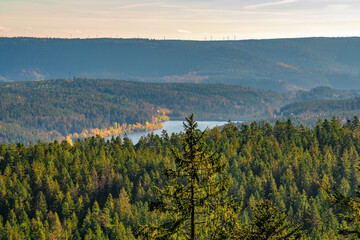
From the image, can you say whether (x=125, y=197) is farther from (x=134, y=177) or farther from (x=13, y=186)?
(x=13, y=186)

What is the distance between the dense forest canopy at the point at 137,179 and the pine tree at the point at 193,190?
65.4 meters

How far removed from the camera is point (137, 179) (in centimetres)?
12544

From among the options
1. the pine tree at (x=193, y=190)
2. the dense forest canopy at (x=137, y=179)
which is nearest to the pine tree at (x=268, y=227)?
the pine tree at (x=193, y=190)

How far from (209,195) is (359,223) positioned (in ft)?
25.2

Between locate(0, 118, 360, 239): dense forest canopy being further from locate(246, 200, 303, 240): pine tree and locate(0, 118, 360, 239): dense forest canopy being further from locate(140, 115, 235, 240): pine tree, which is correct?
locate(140, 115, 235, 240): pine tree

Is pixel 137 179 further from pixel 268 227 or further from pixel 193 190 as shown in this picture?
pixel 193 190

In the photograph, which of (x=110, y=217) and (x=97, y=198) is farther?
(x=97, y=198)

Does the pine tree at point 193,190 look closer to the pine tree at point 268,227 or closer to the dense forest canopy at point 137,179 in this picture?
the pine tree at point 268,227

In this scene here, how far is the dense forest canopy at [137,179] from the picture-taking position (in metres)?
103

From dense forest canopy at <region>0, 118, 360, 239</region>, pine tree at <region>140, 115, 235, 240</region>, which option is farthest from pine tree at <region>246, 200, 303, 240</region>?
dense forest canopy at <region>0, 118, 360, 239</region>

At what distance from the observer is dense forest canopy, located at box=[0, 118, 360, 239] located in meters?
103

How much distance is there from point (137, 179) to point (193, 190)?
318 ft

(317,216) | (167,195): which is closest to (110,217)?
(317,216)

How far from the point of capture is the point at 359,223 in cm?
2953
